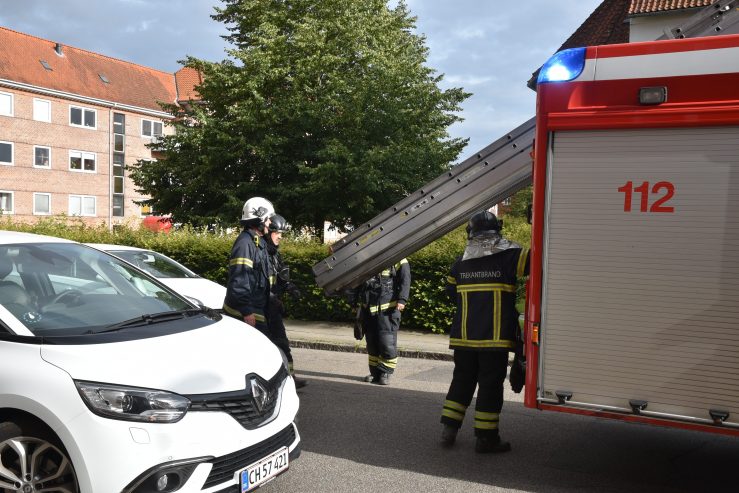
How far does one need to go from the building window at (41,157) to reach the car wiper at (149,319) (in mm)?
50536

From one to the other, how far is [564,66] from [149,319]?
116 inches

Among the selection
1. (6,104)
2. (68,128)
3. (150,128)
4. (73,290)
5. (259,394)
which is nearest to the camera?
(259,394)

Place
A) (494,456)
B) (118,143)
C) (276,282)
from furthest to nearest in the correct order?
1. (118,143)
2. (276,282)
3. (494,456)

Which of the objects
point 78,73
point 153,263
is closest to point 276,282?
point 153,263

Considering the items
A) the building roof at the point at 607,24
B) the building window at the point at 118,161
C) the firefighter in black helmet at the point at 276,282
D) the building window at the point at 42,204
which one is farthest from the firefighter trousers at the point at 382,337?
the building window at the point at 118,161

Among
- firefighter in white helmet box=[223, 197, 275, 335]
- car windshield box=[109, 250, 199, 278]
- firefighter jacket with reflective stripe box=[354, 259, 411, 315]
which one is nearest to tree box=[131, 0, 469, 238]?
car windshield box=[109, 250, 199, 278]

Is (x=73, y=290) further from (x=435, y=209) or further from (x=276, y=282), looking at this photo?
(x=276, y=282)

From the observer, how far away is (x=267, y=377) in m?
3.91

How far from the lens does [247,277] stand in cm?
610

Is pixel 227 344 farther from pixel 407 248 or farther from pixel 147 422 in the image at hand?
pixel 407 248

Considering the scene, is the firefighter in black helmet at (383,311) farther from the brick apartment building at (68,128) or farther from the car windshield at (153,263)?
the brick apartment building at (68,128)

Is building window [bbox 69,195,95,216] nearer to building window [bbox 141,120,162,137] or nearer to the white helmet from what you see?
building window [bbox 141,120,162,137]

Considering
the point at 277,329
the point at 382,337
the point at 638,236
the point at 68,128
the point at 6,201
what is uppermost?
the point at 68,128

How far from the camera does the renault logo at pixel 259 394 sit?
370 centimetres
